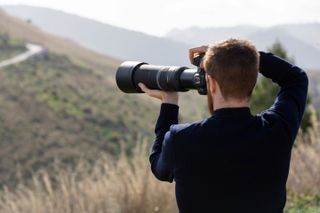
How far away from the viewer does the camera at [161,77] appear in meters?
2.90

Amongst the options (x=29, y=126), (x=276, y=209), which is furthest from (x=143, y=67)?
(x=29, y=126)

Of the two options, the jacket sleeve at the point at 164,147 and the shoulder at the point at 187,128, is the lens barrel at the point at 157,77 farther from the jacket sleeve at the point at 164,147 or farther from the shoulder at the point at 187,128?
the shoulder at the point at 187,128

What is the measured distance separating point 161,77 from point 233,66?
569 millimetres

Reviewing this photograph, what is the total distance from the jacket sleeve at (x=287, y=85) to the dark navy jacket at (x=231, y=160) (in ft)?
0.19

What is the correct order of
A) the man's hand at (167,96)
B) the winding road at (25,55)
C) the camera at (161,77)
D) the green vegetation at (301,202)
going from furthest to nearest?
the winding road at (25,55), the green vegetation at (301,202), the man's hand at (167,96), the camera at (161,77)

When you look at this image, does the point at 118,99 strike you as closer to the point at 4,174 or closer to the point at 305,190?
the point at 4,174

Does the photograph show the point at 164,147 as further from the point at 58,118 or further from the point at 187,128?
the point at 58,118

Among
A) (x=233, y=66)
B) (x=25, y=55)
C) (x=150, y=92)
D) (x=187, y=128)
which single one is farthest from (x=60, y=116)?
(x=233, y=66)

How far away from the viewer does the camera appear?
9.50 ft

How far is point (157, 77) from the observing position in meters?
3.05

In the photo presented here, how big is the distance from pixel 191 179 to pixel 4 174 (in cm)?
2552

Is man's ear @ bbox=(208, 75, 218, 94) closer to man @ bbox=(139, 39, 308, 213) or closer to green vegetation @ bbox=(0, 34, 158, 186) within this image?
man @ bbox=(139, 39, 308, 213)

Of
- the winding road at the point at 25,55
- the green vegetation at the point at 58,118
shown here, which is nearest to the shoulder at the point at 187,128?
the green vegetation at the point at 58,118

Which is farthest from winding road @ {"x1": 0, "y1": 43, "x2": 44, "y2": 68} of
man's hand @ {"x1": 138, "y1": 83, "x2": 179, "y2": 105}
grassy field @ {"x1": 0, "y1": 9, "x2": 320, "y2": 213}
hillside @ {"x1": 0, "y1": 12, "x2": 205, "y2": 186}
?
man's hand @ {"x1": 138, "y1": 83, "x2": 179, "y2": 105}
